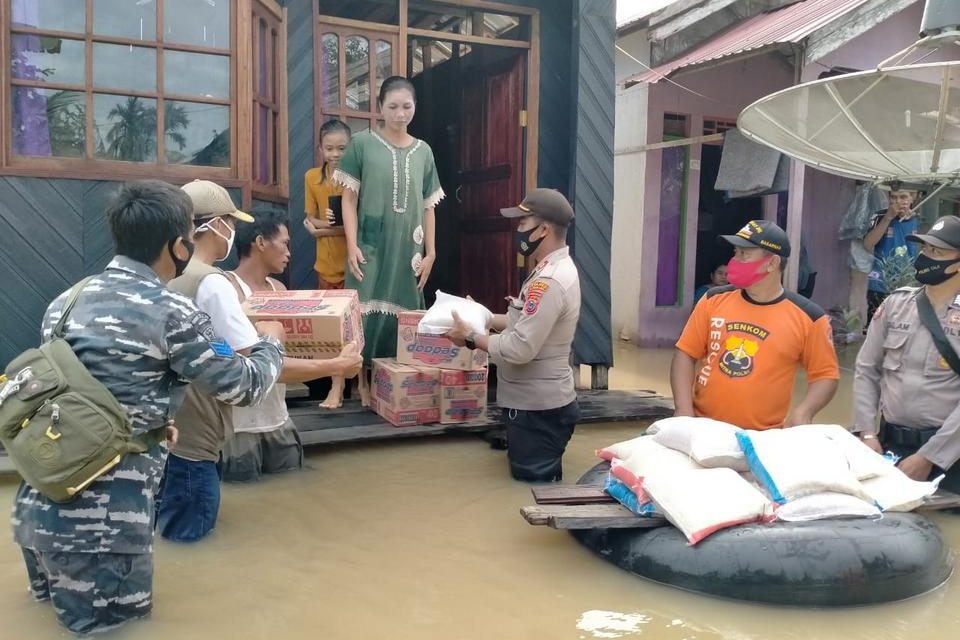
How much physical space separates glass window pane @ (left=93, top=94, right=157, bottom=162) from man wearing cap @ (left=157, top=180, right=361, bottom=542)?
60.0 inches

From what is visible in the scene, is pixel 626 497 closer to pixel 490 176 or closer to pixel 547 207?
pixel 547 207

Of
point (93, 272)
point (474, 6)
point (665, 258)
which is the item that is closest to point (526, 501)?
point (93, 272)

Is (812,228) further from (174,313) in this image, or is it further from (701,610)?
(174,313)

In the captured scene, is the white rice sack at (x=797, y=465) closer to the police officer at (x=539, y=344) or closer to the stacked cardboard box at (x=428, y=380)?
the police officer at (x=539, y=344)

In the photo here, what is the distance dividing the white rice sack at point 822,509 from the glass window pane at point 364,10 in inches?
183

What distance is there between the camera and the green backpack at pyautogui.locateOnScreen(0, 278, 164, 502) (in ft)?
7.52

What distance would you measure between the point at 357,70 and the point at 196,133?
151 cm

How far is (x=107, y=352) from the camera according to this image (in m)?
2.41

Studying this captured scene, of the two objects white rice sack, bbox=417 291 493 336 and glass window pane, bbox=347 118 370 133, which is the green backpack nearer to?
white rice sack, bbox=417 291 493 336

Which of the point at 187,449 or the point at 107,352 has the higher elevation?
the point at 107,352

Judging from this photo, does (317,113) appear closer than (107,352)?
No

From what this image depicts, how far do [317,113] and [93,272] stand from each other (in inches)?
74.6

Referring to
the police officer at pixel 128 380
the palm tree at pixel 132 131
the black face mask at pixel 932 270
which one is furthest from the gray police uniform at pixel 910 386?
the palm tree at pixel 132 131

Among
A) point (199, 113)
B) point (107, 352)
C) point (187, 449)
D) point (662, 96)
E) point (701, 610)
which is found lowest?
point (701, 610)
